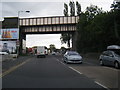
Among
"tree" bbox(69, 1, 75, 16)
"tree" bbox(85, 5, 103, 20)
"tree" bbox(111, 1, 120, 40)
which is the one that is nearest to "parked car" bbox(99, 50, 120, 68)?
"tree" bbox(111, 1, 120, 40)

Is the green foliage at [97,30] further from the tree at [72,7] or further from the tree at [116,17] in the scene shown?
the tree at [72,7]

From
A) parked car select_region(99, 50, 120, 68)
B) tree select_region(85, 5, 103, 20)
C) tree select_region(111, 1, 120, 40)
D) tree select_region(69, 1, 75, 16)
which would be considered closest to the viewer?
parked car select_region(99, 50, 120, 68)

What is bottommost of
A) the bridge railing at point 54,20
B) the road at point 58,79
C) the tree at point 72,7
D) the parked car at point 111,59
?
the road at point 58,79

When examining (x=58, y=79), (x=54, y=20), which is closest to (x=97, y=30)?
(x=54, y=20)

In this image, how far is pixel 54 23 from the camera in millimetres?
61812

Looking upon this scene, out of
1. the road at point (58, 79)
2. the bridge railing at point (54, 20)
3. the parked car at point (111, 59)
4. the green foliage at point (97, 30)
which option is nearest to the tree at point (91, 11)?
the green foliage at point (97, 30)

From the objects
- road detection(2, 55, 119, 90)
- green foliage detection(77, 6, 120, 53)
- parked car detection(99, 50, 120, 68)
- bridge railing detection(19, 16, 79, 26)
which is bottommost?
road detection(2, 55, 119, 90)

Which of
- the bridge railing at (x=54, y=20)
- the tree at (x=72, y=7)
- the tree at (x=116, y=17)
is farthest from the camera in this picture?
the tree at (x=72, y=7)

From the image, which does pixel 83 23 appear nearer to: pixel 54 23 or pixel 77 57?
pixel 54 23

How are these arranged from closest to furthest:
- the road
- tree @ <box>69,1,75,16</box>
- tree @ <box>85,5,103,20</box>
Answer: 1. the road
2. tree @ <box>85,5,103,20</box>
3. tree @ <box>69,1,75,16</box>

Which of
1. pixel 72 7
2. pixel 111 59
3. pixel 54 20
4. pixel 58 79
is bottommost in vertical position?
pixel 58 79

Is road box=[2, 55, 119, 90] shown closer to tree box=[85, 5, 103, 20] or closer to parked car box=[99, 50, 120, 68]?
parked car box=[99, 50, 120, 68]

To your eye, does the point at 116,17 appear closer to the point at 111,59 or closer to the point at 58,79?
the point at 111,59

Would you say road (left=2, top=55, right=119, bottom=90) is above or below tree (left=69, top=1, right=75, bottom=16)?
below
